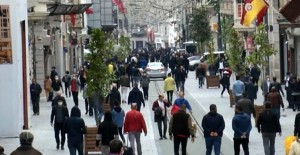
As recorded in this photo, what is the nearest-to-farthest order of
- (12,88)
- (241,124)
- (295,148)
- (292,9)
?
(295,148), (292,9), (241,124), (12,88)

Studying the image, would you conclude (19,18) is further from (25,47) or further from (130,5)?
(130,5)

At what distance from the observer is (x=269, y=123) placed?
25.7m

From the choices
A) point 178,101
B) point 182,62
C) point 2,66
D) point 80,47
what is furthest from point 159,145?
point 80,47

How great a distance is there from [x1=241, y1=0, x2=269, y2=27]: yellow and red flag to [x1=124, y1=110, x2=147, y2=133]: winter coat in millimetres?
21204

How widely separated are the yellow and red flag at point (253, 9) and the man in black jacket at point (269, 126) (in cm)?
2265

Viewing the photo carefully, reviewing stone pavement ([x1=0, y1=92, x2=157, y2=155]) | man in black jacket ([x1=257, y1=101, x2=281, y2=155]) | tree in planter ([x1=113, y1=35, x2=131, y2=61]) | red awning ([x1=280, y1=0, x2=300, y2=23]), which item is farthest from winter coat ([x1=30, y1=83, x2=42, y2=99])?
tree in planter ([x1=113, y1=35, x2=131, y2=61])

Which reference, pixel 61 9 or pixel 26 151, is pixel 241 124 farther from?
pixel 61 9

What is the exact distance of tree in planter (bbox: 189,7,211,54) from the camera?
95312mm

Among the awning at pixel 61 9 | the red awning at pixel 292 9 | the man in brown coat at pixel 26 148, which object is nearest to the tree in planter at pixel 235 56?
the awning at pixel 61 9

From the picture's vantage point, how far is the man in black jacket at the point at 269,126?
25594mm

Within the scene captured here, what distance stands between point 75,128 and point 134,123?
2391mm

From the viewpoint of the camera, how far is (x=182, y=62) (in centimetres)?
6869

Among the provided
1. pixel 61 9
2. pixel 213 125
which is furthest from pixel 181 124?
pixel 61 9

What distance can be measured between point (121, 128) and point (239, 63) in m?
24.4
